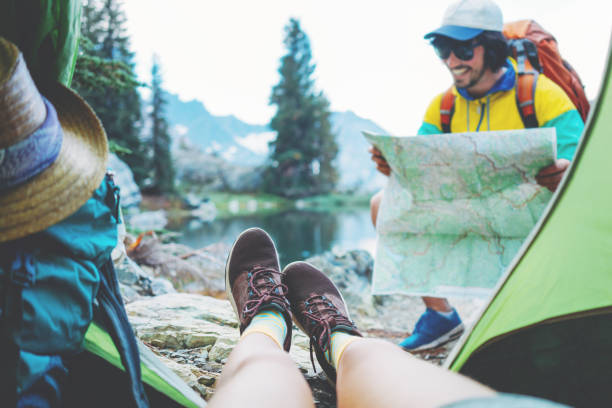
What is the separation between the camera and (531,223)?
56.6 inches

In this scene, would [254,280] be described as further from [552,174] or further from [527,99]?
[527,99]

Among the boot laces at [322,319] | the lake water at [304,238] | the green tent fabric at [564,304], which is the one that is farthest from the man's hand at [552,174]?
the lake water at [304,238]

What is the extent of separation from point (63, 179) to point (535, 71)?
1.86m

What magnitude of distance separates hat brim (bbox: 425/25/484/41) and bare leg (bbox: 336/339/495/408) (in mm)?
1414

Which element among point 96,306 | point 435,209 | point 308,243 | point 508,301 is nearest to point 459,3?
point 435,209

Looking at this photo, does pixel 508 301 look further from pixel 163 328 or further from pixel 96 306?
pixel 163 328

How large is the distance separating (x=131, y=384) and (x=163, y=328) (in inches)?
30.9

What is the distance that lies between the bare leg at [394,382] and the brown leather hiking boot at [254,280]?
0.34 metres

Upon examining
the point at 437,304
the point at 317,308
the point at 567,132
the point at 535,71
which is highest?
the point at 535,71

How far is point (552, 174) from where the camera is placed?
1316mm

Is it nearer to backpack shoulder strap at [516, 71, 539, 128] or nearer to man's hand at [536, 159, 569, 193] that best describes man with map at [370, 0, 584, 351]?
backpack shoulder strap at [516, 71, 539, 128]

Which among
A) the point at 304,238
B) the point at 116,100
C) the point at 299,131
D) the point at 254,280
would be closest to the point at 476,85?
the point at 254,280

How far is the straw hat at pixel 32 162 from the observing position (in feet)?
1.74

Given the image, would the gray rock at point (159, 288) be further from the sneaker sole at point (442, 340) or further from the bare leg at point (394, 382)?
the bare leg at point (394, 382)
